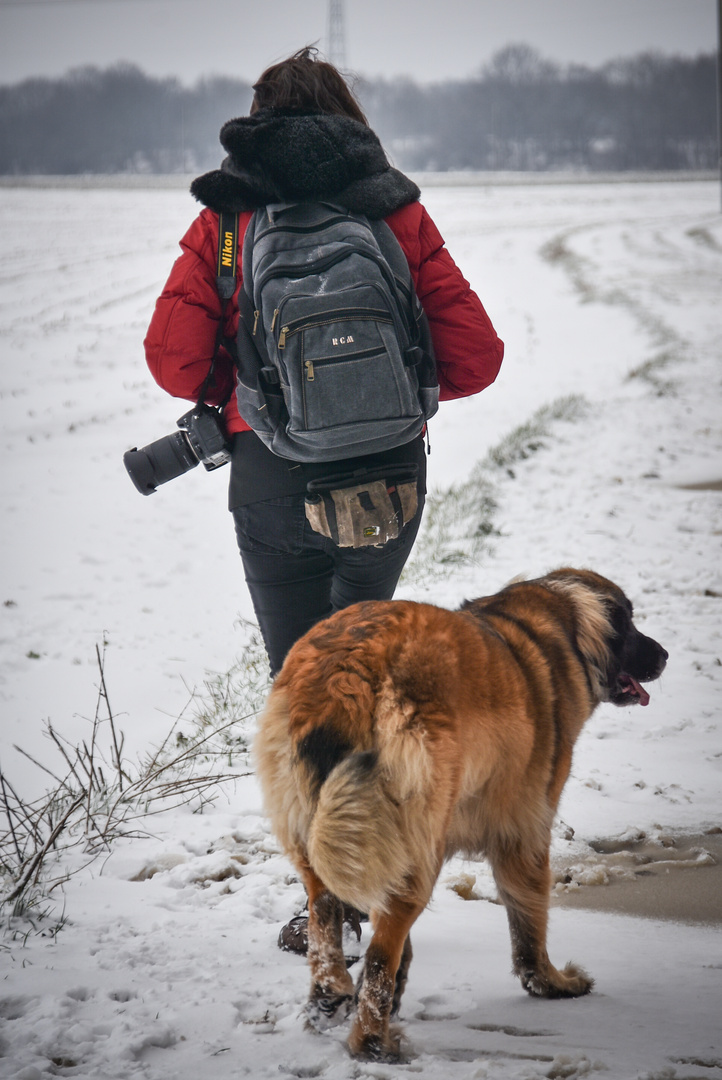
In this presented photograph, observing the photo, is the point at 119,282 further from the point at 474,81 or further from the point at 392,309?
the point at 474,81

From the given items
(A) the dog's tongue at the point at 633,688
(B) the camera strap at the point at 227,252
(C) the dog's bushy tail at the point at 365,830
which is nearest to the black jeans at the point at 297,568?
(B) the camera strap at the point at 227,252

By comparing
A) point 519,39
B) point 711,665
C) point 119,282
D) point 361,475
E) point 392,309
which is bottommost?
point 711,665

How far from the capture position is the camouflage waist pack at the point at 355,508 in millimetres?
2023

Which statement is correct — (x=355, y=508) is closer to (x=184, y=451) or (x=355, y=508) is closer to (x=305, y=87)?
(x=184, y=451)

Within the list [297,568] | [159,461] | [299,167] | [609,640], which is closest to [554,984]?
[609,640]

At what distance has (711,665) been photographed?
3881 millimetres

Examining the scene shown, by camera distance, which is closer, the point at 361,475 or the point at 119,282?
the point at 361,475

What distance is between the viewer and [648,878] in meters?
2.49

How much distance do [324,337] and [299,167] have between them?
18.9 inches

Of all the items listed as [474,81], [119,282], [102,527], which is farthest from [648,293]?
[474,81]

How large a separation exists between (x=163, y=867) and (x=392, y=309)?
1963 mm

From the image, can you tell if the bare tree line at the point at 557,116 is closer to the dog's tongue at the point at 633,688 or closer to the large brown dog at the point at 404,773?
the dog's tongue at the point at 633,688

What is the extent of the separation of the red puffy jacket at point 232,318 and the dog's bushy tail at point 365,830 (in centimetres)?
110

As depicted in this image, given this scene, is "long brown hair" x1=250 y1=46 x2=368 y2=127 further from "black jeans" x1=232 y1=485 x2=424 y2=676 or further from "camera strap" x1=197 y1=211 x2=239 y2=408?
"black jeans" x1=232 y1=485 x2=424 y2=676
